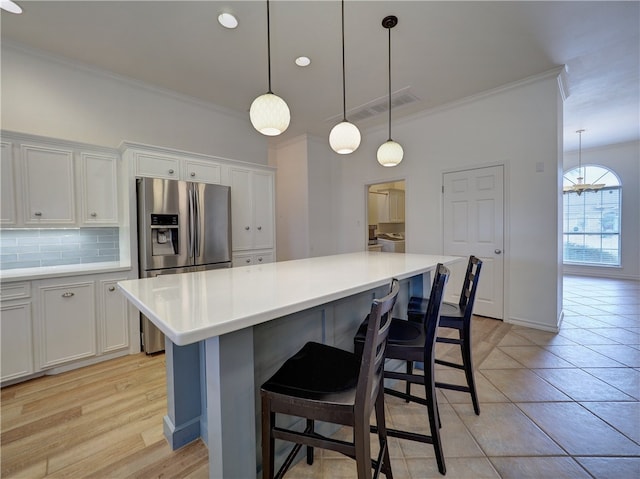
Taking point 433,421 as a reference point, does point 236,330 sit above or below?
above

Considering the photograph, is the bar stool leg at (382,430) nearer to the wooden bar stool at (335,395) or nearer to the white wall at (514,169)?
the wooden bar stool at (335,395)

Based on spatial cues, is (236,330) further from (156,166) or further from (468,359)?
(156,166)

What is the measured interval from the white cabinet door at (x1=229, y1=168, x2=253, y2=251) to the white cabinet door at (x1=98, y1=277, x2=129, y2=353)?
133cm

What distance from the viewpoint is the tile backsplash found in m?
2.63

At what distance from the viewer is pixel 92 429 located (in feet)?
5.84

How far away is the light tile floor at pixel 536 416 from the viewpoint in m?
1.46

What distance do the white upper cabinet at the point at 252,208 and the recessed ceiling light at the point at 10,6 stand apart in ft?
6.86

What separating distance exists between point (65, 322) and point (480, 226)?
4.70m

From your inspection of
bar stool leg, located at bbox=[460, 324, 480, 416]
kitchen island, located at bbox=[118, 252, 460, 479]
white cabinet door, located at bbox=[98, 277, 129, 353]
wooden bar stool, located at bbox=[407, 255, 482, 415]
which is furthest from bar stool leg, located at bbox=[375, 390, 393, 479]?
white cabinet door, located at bbox=[98, 277, 129, 353]

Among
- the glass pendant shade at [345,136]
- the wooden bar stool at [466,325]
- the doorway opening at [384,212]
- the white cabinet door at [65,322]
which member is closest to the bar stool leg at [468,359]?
the wooden bar stool at [466,325]

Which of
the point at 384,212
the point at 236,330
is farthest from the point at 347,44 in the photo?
the point at 384,212

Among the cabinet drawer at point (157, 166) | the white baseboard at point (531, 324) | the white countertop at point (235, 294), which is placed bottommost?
the white baseboard at point (531, 324)

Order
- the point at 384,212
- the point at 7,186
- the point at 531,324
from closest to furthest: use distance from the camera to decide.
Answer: the point at 7,186 → the point at 531,324 → the point at 384,212

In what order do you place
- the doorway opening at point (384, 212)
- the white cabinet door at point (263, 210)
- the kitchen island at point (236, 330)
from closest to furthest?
1. the kitchen island at point (236, 330)
2. the white cabinet door at point (263, 210)
3. the doorway opening at point (384, 212)
